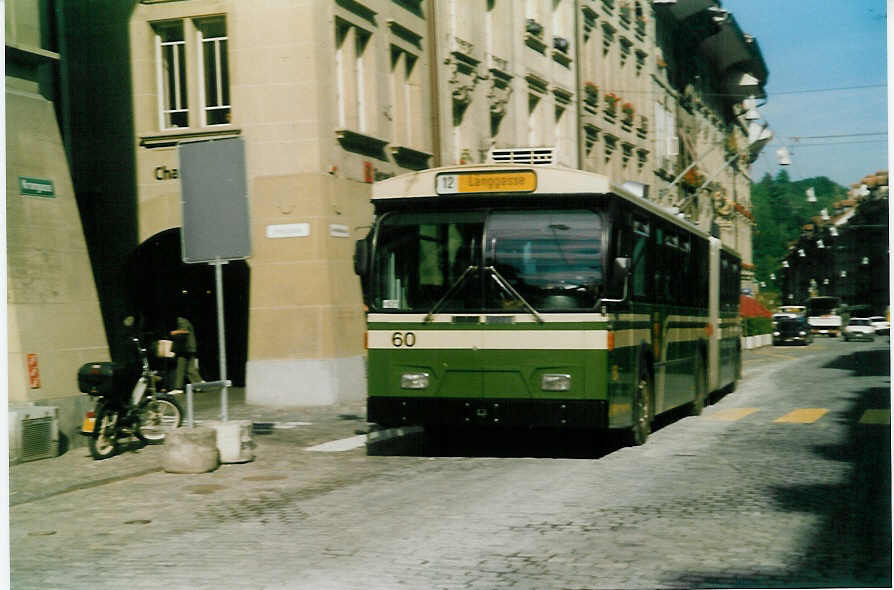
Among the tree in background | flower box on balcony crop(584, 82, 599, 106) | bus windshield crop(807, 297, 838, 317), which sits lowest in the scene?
bus windshield crop(807, 297, 838, 317)

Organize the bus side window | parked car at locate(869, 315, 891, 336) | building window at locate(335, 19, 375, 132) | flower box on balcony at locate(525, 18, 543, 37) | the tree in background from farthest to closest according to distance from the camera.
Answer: flower box on balcony at locate(525, 18, 543, 37) → building window at locate(335, 19, 375, 132) → the bus side window → the tree in background → parked car at locate(869, 315, 891, 336)

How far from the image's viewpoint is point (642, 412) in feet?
42.3

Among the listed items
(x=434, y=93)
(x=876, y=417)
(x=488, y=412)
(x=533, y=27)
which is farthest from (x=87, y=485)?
(x=533, y=27)

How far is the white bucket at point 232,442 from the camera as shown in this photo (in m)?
11.9

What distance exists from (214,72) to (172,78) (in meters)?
0.78

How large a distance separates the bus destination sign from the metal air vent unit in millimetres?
4687

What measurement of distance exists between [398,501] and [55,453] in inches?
188

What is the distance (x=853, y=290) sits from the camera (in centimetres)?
1327

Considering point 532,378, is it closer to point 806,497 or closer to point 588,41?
point 806,497

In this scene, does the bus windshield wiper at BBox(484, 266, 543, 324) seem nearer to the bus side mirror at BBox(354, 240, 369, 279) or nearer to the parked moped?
the bus side mirror at BBox(354, 240, 369, 279)

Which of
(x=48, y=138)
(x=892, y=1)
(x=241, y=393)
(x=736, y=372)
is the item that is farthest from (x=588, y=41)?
(x=892, y=1)

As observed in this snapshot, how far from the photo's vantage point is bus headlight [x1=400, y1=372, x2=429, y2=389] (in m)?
11.5

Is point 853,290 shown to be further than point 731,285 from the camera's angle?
No

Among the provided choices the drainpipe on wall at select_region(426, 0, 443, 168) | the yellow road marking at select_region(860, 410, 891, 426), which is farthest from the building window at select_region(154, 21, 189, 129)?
the yellow road marking at select_region(860, 410, 891, 426)
